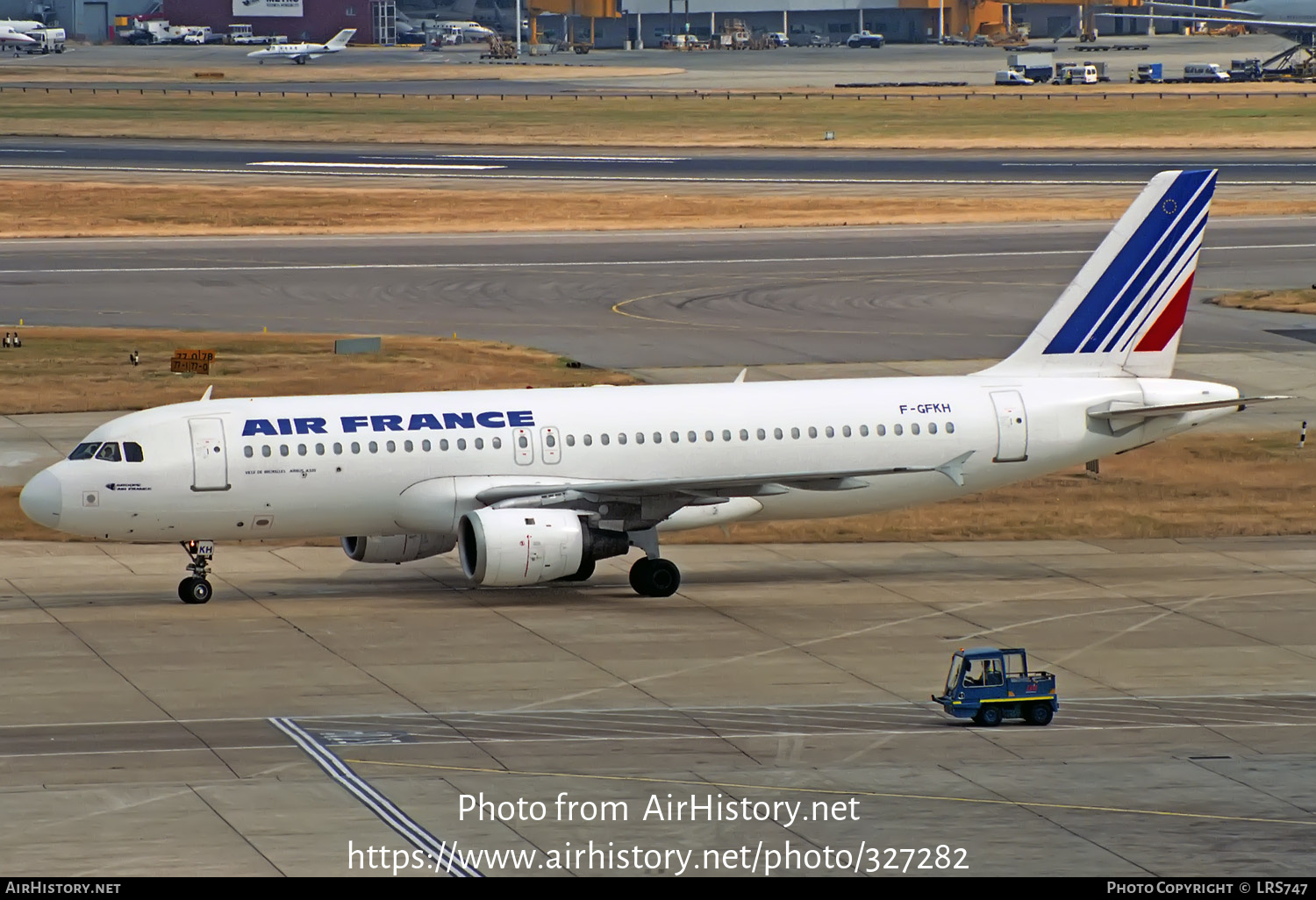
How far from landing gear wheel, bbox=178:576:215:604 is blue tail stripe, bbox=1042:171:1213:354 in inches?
776

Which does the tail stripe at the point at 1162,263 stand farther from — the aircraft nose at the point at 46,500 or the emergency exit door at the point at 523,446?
the aircraft nose at the point at 46,500

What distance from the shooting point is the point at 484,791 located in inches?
1120

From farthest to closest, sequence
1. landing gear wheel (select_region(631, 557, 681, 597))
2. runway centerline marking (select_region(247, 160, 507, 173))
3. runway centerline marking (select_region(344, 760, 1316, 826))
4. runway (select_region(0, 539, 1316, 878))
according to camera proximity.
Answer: runway centerline marking (select_region(247, 160, 507, 173)) < landing gear wheel (select_region(631, 557, 681, 597)) < runway centerline marking (select_region(344, 760, 1316, 826)) < runway (select_region(0, 539, 1316, 878))

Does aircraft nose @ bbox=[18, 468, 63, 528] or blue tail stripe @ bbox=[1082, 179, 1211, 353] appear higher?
blue tail stripe @ bbox=[1082, 179, 1211, 353]

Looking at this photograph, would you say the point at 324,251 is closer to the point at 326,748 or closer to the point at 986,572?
the point at 986,572

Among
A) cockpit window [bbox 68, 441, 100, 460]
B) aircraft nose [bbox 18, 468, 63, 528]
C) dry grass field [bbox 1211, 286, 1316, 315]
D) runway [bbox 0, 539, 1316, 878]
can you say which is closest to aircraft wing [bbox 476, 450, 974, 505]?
runway [bbox 0, 539, 1316, 878]

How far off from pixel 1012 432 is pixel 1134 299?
4.83 m

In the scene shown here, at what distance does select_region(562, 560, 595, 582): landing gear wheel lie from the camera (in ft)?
136

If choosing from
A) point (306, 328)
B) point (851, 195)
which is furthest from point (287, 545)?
point (851, 195)

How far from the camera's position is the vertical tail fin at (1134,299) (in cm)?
4612

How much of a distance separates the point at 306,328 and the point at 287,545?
34.8m

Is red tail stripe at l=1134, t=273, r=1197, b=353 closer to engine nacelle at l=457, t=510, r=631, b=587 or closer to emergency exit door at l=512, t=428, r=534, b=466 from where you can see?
engine nacelle at l=457, t=510, r=631, b=587

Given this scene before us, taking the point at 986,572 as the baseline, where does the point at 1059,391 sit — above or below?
above

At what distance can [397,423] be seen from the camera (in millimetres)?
42000
